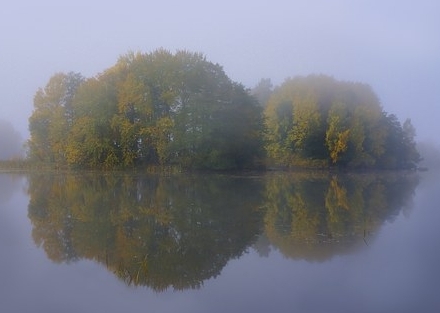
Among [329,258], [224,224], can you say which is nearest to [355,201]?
[224,224]

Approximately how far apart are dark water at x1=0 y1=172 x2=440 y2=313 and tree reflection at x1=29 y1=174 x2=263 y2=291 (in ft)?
0.12

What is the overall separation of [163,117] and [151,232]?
3546 centimetres

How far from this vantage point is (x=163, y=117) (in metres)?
48.6

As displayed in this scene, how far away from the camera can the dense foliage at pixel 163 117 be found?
157ft

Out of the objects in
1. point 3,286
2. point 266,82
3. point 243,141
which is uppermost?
point 266,82

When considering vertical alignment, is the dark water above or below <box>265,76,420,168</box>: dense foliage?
below

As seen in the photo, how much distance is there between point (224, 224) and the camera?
15305mm

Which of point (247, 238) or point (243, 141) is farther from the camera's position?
point (243, 141)

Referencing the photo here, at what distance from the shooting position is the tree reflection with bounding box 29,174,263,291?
995cm

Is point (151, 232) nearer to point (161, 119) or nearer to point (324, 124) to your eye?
point (161, 119)

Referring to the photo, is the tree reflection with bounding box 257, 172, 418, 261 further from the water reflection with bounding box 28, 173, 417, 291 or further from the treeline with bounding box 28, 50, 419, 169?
the treeline with bounding box 28, 50, 419, 169

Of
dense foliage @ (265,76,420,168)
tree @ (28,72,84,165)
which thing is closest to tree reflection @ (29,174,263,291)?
tree @ (28,72,84,165)

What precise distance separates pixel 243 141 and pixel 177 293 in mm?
41664

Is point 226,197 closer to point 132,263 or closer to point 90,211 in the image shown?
point 90,211
